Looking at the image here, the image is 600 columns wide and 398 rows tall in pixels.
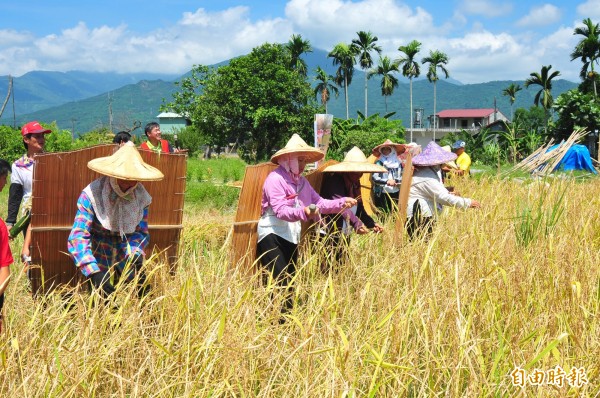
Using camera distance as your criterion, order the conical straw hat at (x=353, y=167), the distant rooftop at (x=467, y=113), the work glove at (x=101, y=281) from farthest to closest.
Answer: the distant rooftop at (x=467, y=113) → the conical straw hat at (x=353, y=167) → the work glove at (x=101, y=281)

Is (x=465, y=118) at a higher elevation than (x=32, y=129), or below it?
higher

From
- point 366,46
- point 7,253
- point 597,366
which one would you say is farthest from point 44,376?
point 366,46

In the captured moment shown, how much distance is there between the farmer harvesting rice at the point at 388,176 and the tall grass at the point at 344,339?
3.13 metres

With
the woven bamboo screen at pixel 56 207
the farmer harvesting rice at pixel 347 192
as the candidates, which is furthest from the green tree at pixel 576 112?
the woven bamboo screen at pixel 56 207

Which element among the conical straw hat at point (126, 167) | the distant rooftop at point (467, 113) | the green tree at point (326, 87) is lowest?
the conical straw hat at point (126, 167)

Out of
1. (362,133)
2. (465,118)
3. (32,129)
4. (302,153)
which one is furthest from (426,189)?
(465,118)

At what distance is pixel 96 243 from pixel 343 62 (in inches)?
1904

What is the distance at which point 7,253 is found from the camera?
8.25 ft

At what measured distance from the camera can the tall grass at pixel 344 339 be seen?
2.20 meters

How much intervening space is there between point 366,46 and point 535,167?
44.6m

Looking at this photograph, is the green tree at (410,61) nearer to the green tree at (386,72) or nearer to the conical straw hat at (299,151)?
the green tree at (386,72)

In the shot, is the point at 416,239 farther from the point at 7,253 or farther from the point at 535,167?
the point at 535,167

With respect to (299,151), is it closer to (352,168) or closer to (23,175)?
(352,168)

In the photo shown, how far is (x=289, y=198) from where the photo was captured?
367 cm
